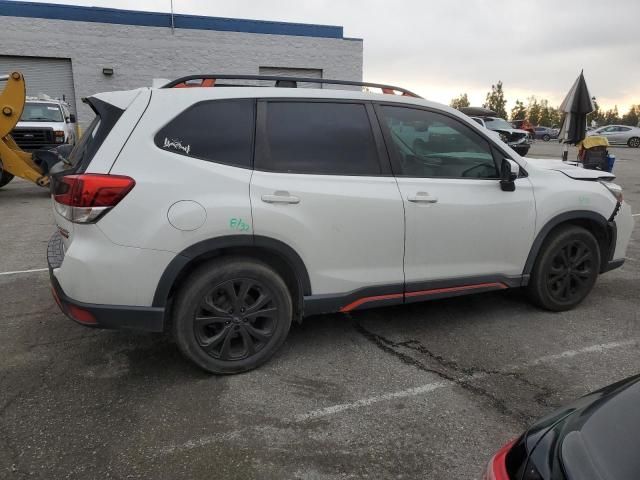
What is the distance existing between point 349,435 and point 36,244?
5.88 meters

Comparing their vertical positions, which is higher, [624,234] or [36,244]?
[624,234]

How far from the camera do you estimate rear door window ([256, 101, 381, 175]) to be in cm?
340

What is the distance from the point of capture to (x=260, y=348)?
3463 mm

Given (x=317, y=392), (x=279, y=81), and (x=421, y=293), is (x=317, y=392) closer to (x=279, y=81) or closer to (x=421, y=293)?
(x=421, y=293)

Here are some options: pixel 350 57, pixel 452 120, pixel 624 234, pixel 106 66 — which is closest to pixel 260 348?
pixel 452 120

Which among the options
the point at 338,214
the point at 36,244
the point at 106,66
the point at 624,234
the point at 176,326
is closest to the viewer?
the point at 176,326

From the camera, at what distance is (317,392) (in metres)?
3.25

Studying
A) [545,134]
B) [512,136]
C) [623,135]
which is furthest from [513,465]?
[545,134]

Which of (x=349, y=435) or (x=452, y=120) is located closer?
(x=349, y=435)

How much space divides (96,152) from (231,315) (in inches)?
50.3

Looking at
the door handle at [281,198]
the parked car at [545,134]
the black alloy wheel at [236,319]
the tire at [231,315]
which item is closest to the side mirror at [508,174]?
the door handle at [281,198]

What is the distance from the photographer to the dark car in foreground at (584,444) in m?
1.27

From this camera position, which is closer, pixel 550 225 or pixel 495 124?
pixel 550 225

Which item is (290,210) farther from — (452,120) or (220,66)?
(220,66)
